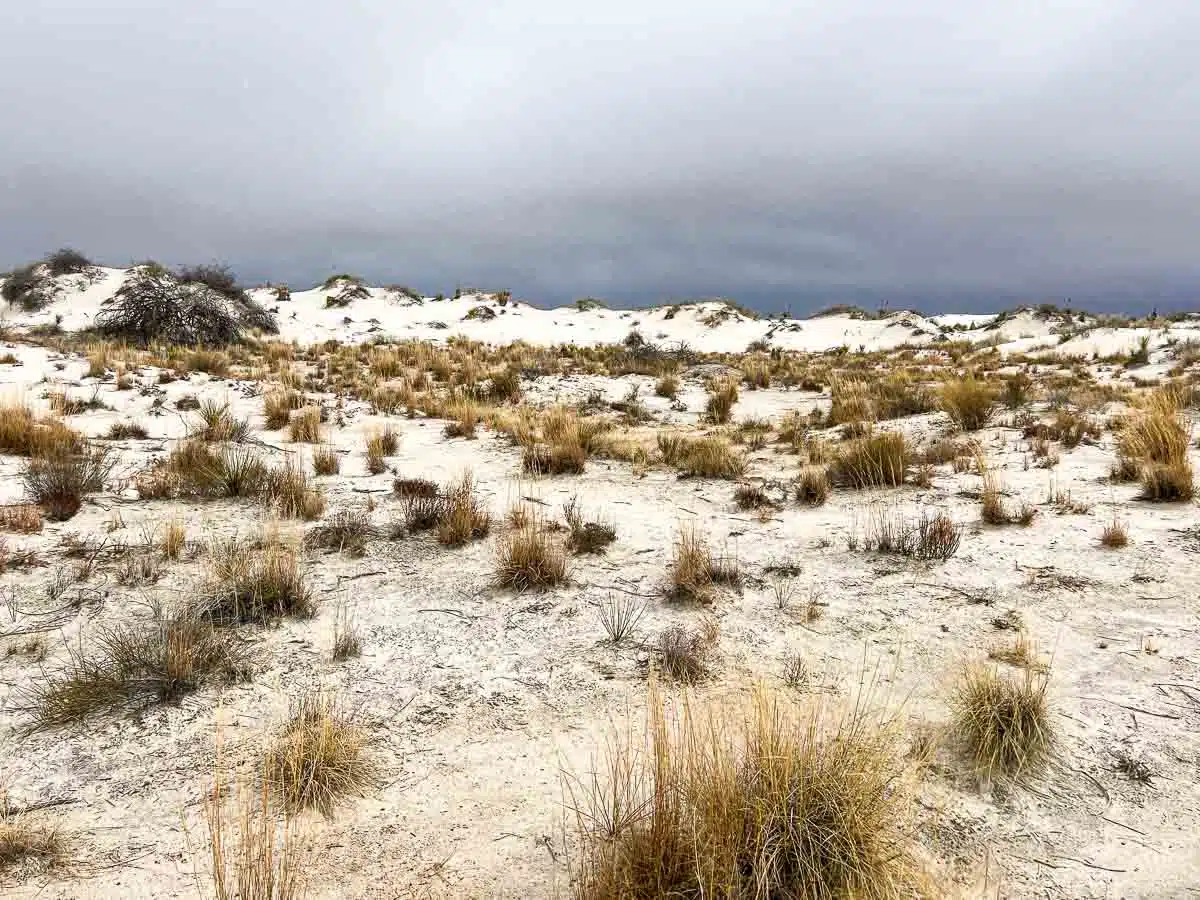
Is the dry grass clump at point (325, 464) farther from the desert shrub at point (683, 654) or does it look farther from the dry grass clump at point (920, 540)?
the dry grass clump at point (920, 540)

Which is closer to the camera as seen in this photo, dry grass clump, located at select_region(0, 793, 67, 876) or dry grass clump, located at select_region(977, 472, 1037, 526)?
dry grass clump, located at select_region(0, 793, 67, 876)

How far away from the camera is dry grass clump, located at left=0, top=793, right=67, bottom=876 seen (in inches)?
84.4

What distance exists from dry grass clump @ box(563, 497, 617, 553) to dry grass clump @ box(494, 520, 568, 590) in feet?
1.45

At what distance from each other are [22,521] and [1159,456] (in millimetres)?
9383

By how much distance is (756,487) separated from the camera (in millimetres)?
6523

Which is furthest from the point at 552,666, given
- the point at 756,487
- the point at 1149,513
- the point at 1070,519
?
the point at 1149,513

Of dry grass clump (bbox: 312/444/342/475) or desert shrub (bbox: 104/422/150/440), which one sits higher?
desert shrub (bbox: 104/422/150/440)

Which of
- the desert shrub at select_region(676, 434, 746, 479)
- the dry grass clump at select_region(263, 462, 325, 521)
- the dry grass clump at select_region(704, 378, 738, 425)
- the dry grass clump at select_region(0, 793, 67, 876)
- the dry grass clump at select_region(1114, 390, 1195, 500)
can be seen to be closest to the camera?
the dry grass clump at select_region(0, 793, 67, 876)

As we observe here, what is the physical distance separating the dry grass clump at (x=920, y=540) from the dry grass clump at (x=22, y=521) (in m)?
6.05

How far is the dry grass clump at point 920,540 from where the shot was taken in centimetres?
458

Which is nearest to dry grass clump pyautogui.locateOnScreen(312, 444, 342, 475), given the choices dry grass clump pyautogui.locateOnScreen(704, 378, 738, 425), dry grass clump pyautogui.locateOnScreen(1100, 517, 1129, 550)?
dry grass clump pyautogui.locateOnScreen(704, 378, 738, 425)

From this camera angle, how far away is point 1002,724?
8.57 feet

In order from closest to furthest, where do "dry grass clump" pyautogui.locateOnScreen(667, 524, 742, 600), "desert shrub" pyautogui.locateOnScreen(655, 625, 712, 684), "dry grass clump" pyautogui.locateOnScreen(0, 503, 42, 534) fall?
"desert shrub" pyautogui.locateOnScreen(655, 625, 712, 684) → "dry grass clump" pyautogui.locateOnScreen(667, 524, 742, 600) → "dry grass clump" pyautogui.locateOnScreen(0, 503, 42, 534)

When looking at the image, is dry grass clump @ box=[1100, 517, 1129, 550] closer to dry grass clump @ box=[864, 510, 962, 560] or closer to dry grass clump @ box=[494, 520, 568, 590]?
dry grass clump @ box=[864, 510, 962, 560]
